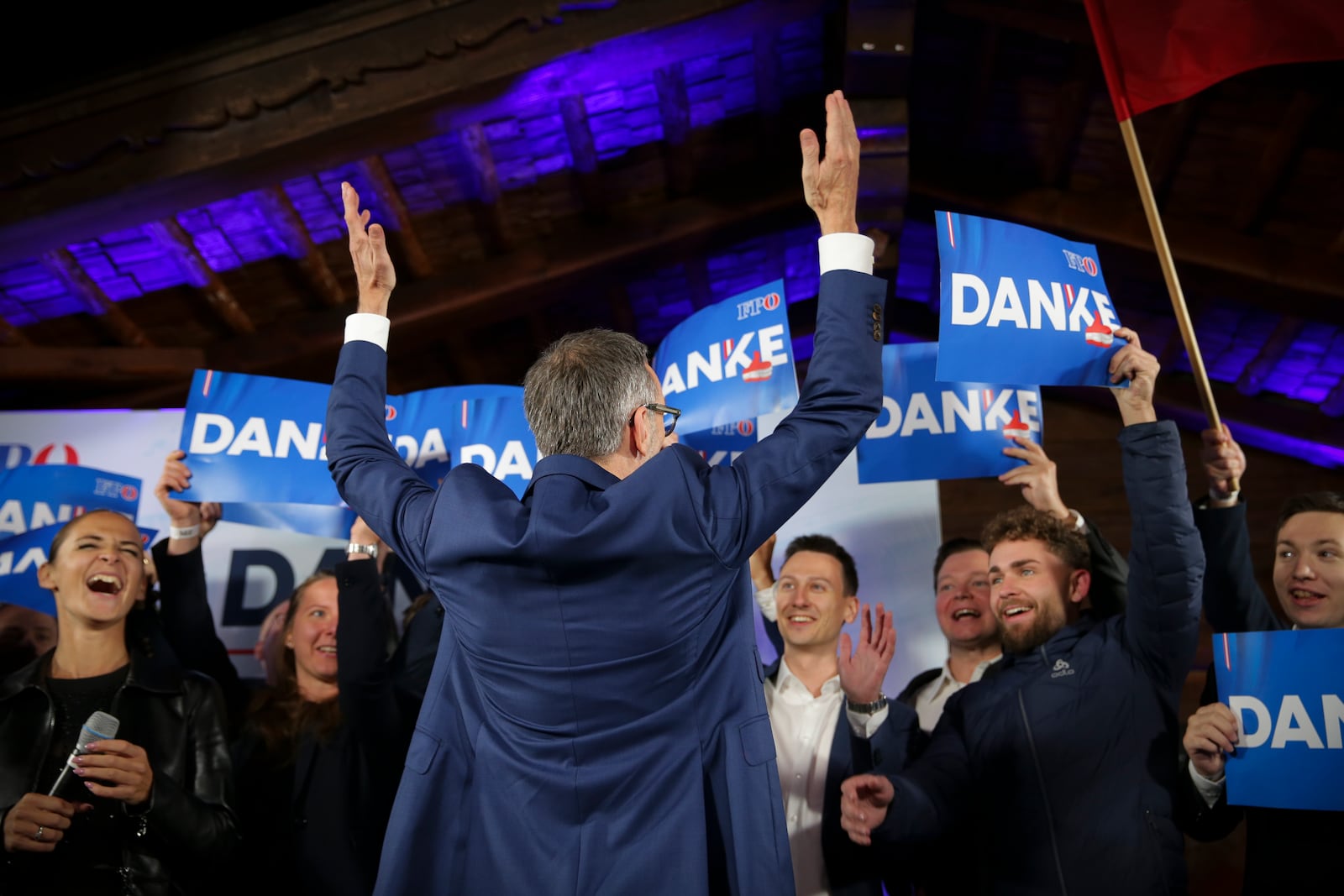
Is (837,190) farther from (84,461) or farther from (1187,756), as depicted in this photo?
(84,461)

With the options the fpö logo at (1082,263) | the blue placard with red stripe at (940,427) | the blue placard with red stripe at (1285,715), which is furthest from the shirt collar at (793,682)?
the fpö logo at (1082,263)

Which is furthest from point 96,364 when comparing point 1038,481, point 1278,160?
point 1278,160

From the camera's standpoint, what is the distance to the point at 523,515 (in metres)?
1.62

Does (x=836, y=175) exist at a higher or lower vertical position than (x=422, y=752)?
higher

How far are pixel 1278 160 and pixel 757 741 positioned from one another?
4.83m

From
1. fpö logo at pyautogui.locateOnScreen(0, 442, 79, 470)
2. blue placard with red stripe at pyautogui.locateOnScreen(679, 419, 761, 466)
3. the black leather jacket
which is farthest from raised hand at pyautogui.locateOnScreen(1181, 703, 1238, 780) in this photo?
fpö logo at pyautogui.locateOnScreen(0, 442, 79, 470)

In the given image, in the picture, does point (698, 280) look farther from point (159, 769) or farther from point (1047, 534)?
point (159, 769)

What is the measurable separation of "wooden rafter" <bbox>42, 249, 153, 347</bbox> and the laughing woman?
2.39 m

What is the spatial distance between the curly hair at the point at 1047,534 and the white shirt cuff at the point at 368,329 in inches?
79.3

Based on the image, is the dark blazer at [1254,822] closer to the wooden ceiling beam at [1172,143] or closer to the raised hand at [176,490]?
the wooden ceiling beam at [1172,143]

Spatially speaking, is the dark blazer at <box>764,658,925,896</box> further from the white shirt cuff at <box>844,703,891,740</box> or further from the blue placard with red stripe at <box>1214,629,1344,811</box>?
the blue placard with red stripe at <box>1214,629,1344,811</box>

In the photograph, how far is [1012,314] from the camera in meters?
3.16

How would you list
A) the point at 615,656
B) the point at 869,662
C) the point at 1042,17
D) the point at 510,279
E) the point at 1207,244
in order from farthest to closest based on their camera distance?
the point at 510,279, the point at 1207,244, the point at 1042,17, the point at 869,662, the point at 615,656

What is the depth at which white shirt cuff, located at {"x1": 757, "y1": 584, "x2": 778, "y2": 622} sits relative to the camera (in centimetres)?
400
